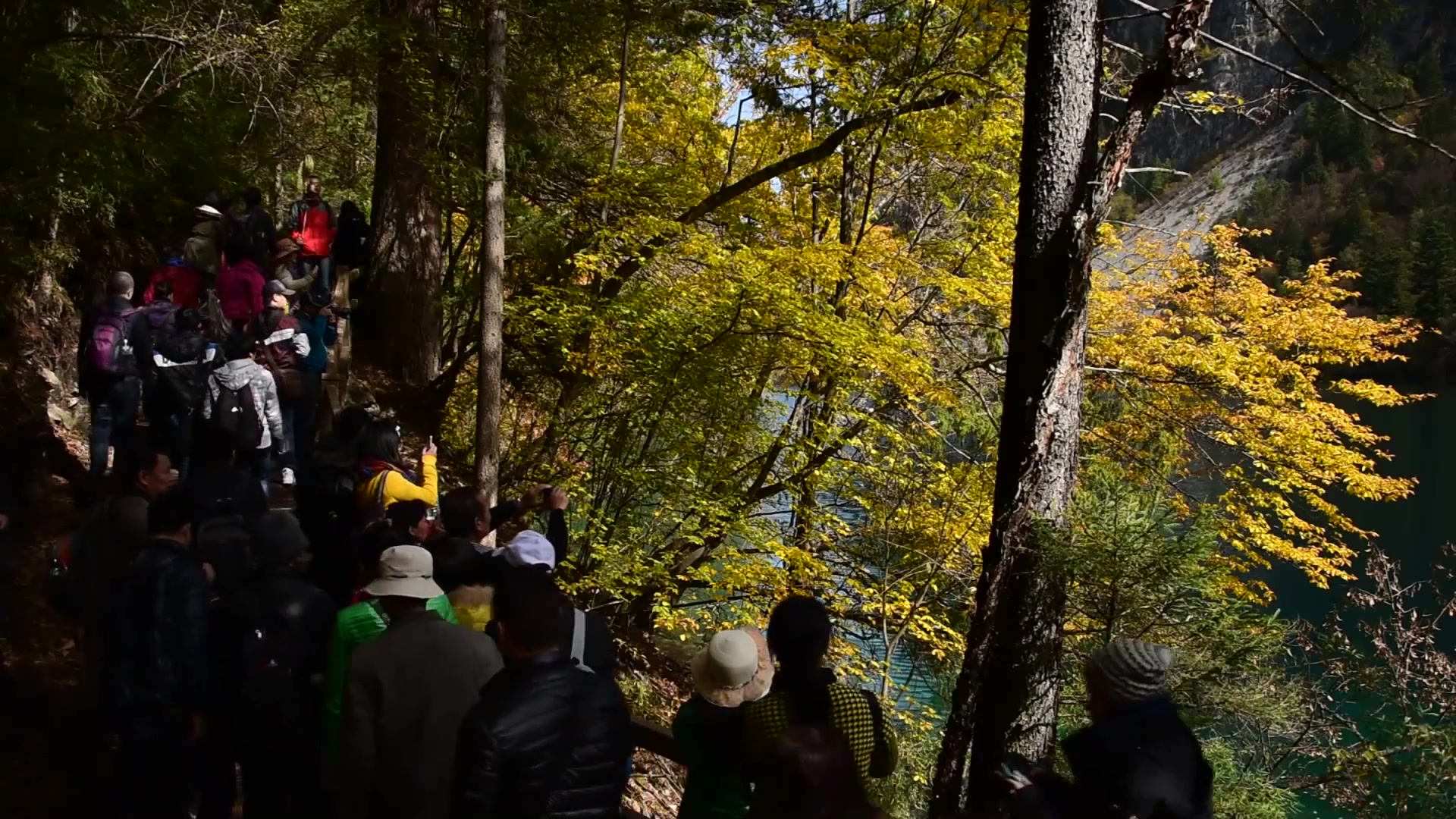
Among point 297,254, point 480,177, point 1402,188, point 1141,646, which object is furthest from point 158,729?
point 1402,188

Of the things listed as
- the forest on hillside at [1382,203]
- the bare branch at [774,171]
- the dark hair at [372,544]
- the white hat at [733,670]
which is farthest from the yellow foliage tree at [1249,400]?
the forest on hillside at [1382,203]

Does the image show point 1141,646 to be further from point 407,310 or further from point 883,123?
point 407,310

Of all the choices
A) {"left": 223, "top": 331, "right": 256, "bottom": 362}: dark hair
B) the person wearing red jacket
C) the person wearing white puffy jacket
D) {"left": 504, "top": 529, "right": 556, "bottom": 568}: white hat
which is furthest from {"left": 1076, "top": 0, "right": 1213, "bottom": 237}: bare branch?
the person wearing red jacket

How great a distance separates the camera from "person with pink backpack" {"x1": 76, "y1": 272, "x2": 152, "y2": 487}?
6574 millimetres

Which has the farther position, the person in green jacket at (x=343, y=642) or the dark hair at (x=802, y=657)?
the person in green jacket at (x=343, y=642)

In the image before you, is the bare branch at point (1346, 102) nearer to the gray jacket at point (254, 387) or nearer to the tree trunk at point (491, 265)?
the gray jacket at point (254, 387)

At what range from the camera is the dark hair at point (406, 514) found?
13.2 ft

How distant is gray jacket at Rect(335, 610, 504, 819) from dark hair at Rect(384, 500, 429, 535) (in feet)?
3.80

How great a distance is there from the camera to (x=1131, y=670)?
8.61 feet

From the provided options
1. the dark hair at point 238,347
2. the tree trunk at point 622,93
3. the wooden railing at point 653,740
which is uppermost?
the tree trunk at point 622,93

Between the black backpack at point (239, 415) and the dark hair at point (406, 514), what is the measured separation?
2168 millimetres

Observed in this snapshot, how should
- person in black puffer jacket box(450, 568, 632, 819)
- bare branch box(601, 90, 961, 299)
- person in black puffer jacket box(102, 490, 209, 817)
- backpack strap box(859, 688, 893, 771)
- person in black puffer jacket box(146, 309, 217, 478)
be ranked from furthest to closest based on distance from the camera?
bare branch box(601, 90, 961, 299), person in black puffer jacket box(146, 309, 217, 478), person in black puffer jacket box(102, 490, 209, 817), backpack strap box(859, 688, 893, 771), person in black puffer jacket box(450, 568, 632, 819)

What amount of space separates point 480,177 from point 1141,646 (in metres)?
6.98

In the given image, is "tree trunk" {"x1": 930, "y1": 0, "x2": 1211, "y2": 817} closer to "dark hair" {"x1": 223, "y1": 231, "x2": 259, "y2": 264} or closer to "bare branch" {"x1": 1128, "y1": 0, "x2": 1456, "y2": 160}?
"bare branch" {"x1": 1128, "y1": 0, "x2": 1456, "y2": 160}
